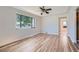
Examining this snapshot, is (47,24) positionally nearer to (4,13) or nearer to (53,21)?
(53,21)

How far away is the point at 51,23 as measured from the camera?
38.1 feet

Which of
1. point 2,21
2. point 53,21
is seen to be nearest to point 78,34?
point 2,21

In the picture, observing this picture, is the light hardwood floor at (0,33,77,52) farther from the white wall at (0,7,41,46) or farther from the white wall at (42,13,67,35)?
the white wall at (42,13,67,35)

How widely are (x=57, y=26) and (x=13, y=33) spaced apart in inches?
239

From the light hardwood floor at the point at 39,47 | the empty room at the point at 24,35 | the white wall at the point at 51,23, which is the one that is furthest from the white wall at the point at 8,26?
the white wall at the point at 51,23

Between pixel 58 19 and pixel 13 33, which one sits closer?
pixel 13 33

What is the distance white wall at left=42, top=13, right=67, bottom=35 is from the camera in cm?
1111

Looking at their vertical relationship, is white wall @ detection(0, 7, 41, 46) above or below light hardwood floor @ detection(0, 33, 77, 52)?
above

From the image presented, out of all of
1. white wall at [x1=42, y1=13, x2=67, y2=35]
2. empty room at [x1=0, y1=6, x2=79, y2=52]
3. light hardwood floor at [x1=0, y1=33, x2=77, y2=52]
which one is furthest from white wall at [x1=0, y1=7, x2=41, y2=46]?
white wall at [x1=42, y1=13, x2=67, y2=35]

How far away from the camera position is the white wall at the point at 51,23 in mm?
11108

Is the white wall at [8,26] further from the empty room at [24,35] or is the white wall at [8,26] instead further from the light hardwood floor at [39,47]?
the light hardwood floor at [39,47]

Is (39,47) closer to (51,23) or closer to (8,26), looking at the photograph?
(8,26)

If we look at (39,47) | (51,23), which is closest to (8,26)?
(39,47)
